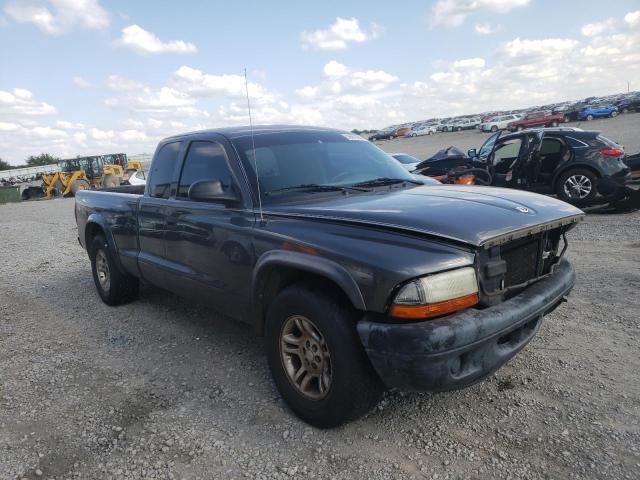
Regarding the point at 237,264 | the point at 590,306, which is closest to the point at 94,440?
the point at 237,264

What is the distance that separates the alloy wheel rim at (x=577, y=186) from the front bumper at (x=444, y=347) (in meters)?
7.82

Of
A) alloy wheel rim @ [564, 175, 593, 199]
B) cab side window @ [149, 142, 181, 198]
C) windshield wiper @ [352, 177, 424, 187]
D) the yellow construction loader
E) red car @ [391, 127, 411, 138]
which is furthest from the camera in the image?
red car @ [391, 127, 411, 138]

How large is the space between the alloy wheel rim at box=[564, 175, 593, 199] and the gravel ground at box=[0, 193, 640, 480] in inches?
198

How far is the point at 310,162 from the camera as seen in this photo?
12.5 feet

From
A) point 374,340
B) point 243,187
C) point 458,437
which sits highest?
point 243,187

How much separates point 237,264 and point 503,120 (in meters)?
51.8

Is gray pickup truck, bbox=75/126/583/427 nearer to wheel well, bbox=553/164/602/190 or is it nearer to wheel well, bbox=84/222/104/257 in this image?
wheel well, bbox=84/222/104/257

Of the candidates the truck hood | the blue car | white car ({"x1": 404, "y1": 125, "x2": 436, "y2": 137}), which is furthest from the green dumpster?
white car ({"x1": 404, "y1": 125, "x2": 436, "y2": 137})

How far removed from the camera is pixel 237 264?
3.48 metres

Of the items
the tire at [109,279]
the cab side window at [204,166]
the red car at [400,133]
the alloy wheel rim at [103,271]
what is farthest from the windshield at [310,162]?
the red car at [400,133]

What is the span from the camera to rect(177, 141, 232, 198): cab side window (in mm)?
3797

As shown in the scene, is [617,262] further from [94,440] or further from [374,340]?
[94,440]

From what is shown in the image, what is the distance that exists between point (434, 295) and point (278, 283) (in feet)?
3.88

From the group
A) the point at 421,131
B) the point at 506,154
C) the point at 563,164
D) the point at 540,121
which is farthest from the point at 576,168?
the point at 421,131
